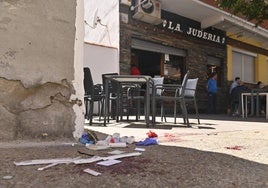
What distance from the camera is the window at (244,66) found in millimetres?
19125

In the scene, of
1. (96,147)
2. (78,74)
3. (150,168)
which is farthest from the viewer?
(78,74)

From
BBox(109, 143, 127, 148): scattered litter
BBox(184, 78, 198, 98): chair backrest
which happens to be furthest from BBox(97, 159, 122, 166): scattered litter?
BBox(184, 78, 198, 98): chair backrest

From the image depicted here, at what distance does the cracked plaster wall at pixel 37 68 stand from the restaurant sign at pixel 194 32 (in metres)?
11.1

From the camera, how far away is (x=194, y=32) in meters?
16.0

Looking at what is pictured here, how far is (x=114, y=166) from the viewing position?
2.68m

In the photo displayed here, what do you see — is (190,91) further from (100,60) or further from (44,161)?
(100,60)

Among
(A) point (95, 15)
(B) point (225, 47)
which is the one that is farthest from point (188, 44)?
(A) point (95, 15)

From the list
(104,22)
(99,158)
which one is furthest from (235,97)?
(99,158)

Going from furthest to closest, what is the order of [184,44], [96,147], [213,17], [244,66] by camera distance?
[244,66]
[213,17]
[184,44]
[96,147]

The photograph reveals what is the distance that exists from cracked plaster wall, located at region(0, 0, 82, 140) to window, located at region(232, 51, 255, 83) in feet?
53.0

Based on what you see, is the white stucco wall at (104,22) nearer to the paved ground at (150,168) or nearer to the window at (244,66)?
the window at (244,66)

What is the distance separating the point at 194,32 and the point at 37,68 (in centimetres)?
1318

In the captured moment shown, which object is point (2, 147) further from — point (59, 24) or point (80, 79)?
point (59, 24)

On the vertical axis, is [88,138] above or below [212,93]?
below
